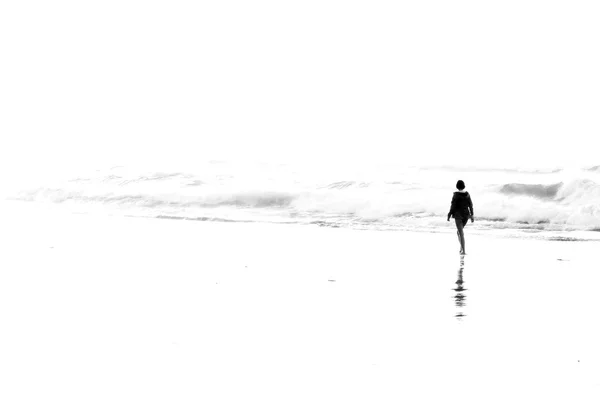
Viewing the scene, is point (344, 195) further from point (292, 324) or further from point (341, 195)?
point (292, 324)

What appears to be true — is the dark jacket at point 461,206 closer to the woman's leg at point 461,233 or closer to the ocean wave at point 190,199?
the woman's leg at point 461,233

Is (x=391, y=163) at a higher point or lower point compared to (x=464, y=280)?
higher

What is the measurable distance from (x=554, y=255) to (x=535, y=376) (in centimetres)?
1194

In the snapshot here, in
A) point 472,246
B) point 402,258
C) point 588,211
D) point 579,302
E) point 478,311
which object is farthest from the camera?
point 588,211

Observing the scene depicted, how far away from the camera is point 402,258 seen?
1697cm

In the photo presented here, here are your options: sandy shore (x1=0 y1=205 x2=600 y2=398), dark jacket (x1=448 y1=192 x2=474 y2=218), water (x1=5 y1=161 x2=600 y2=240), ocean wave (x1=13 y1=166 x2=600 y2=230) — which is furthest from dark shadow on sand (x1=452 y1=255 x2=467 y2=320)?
ocean wave (x1=13 y1=166 x2=600 y2=230)

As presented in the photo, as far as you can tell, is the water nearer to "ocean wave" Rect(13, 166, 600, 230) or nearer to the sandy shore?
"ocean wave" Rect(13, 166, 600, 230)

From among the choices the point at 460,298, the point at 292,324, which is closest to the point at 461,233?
the point at 460,298

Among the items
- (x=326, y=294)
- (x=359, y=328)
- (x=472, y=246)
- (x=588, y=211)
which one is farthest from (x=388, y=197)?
(x=359, y=328)

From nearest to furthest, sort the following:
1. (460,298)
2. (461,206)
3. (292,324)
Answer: (292,324) < (460,298) < (461,206)

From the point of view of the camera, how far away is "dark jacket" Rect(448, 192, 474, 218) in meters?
20.5

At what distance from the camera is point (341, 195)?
126 feet

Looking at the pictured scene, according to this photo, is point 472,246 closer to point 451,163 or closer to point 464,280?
point 464,280

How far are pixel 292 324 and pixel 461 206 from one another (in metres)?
12.5
